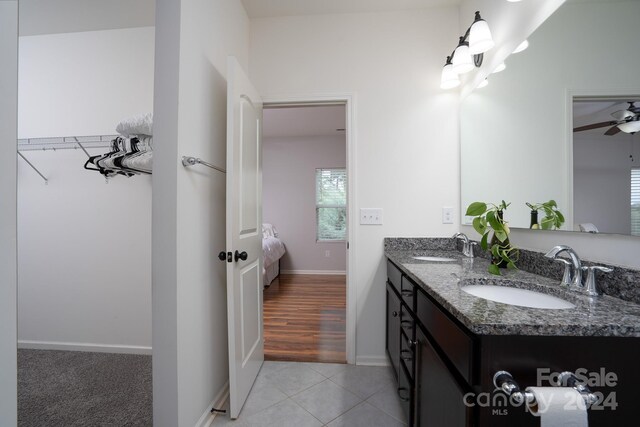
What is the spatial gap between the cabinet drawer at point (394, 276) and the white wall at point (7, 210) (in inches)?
56.4

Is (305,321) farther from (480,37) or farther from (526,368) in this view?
(480,37)

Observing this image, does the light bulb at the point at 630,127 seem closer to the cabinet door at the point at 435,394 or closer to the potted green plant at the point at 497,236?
the potted green plant at the point at 497,236

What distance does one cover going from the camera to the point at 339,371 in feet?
6.02

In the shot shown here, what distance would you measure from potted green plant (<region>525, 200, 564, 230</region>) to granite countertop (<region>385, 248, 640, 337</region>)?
278 millimetres

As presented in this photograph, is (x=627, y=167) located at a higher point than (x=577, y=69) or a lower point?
lower

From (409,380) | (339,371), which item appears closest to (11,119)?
(409,380)

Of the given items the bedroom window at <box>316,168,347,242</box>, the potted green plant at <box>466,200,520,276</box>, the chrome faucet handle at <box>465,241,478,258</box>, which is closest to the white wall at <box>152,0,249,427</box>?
the potted green plant at <box>466,200,520,276</box>

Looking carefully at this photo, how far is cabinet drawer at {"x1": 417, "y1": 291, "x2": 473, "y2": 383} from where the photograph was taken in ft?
2.20

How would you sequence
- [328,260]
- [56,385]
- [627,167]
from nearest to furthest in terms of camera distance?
1. [627,167]
2. [56,385]
3. [328,260]

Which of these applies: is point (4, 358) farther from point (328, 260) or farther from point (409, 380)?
point (328, 260)

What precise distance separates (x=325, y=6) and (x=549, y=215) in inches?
80.6

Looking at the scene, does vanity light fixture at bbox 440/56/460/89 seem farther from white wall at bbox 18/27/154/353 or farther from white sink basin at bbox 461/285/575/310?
white wall at bbox 18/27/154/353

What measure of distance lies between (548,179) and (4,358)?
188 cm

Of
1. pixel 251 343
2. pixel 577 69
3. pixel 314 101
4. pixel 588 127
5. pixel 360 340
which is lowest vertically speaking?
pixel 360 340
